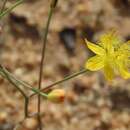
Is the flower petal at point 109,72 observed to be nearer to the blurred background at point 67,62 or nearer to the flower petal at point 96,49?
the flower petal at point 96,49

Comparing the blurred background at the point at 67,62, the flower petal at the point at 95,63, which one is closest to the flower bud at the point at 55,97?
the flower petal at the point at 95,63

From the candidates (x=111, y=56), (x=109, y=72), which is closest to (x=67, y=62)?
(x=111, y=56)

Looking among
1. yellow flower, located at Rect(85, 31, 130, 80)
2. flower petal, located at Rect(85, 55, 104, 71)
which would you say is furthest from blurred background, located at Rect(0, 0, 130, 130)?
flower petal, located at Rect(85, 55, 104, 71)

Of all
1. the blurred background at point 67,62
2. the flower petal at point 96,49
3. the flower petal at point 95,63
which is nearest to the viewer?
the flower petal at point 95,63

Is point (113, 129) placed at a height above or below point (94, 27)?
below

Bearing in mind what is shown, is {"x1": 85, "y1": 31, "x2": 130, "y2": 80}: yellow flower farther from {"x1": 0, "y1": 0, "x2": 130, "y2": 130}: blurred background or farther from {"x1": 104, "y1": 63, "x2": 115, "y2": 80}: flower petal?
{"x1": 0, "y1": 0, "x2": 130, "y2": 130}: blurred background

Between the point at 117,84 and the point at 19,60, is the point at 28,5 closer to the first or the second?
the point at 19,60

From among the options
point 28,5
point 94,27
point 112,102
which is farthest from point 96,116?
point 28,5
